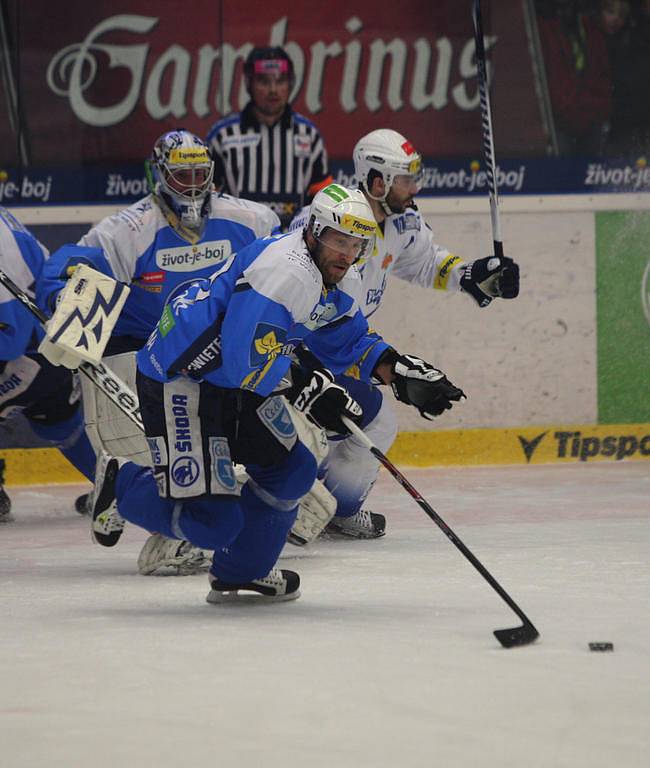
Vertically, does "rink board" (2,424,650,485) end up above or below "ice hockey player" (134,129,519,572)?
below

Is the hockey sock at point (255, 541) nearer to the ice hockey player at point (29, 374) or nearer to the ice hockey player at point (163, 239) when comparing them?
the ice hockey player at point (163, 239)

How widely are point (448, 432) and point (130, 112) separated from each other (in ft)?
6.00

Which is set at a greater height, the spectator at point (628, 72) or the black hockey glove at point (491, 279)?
the spectator at point (628, 72)

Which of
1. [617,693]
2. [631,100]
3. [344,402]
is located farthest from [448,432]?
[617,693]

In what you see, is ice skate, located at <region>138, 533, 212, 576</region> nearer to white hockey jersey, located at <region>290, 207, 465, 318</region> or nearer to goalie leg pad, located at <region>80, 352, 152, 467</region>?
goalie leg pad, located at <region>80, 352, 152, 467</region>

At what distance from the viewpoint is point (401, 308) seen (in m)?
6.95

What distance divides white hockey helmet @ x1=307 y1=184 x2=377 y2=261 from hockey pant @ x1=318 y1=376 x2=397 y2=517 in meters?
1.52

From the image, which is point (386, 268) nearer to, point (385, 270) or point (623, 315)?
point (385, 270)

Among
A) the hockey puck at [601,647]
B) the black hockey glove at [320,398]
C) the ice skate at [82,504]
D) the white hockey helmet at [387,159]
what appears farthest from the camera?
the ice skate at [82,504]

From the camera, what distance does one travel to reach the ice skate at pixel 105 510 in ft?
14.5

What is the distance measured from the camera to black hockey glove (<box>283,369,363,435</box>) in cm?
380

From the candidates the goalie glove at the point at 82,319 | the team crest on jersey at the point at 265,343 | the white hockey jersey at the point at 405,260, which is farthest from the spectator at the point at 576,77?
the team crest on jersey at the point at 265,343

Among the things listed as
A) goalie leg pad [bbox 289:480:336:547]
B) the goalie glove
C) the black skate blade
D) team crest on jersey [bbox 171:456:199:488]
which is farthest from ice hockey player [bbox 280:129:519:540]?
team crest on jersey [bbox 171:456:199:488]

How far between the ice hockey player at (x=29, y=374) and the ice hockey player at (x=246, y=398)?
5.28 feet
